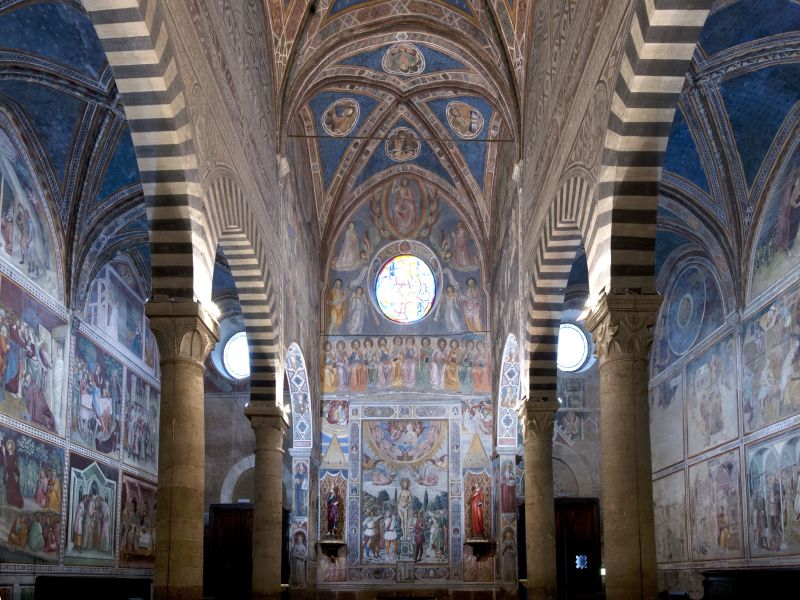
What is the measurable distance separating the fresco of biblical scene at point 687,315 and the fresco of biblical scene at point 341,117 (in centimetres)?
868

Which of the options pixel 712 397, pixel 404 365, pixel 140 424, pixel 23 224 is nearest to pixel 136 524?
pixel 140 424

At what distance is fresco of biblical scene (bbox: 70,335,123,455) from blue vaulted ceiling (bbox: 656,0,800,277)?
463 inches

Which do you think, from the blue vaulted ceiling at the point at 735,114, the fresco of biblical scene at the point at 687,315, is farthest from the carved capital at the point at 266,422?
the fresco of biblical scene at the point at 687,315

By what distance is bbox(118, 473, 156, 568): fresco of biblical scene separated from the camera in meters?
21.1

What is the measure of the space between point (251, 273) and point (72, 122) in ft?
13.8

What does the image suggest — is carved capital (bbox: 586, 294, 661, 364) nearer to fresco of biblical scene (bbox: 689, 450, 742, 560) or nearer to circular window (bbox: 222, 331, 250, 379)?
fresco of biblical scene (bbox: 689, 450, 742, 560)

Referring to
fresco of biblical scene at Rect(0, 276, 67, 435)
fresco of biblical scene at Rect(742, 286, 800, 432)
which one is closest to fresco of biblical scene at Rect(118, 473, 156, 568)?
fresco of biblical scene at Rect(0, 276, 67, 435)

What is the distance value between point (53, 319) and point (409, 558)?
11.8m

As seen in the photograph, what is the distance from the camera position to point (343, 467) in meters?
25.9

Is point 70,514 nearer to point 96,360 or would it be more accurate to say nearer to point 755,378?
point 96,360

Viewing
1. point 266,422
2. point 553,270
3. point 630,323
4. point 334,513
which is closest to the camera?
point 630,323

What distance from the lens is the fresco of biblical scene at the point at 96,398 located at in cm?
1898

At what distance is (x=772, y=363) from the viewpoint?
56.4 ft

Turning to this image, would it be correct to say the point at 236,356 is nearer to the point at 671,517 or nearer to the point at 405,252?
the point at 405,252
